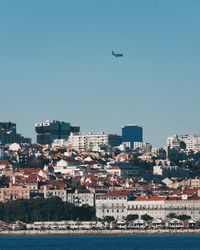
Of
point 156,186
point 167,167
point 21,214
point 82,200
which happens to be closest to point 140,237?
point 21,214

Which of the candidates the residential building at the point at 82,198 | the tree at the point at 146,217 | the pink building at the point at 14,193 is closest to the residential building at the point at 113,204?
the residential building at the point at 82,198

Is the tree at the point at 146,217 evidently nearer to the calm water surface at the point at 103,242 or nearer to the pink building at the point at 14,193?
the pink building at the point at 14,193

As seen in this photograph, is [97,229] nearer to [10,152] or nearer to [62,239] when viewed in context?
[62,239]

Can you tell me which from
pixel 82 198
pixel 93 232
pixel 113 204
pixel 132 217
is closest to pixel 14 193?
pixel 82 198

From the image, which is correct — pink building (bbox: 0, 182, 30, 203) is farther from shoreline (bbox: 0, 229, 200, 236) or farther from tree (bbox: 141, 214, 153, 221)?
shoreline (bbox: 0, 229, 200, 236)

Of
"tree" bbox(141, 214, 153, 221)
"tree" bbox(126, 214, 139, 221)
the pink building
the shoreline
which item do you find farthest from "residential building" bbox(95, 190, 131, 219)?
the shoreline
